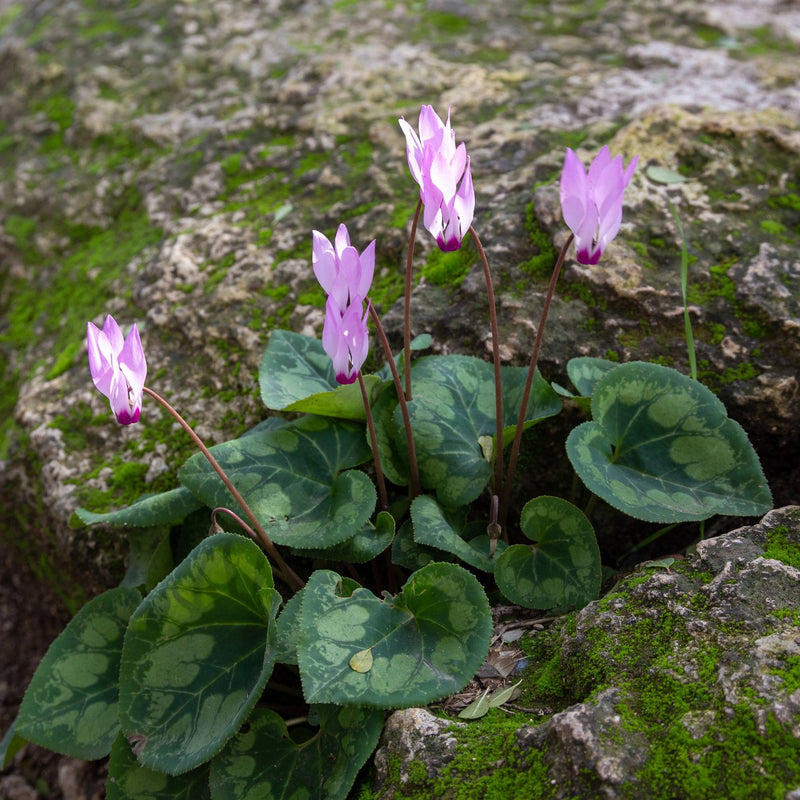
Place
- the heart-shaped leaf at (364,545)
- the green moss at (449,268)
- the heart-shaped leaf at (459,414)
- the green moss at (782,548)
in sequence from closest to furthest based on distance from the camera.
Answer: the green moss at (782,548) < the heart-shaped leaf at (364,545) < the heart-shaped leaf at (459,414) < the green moss at (449,268)

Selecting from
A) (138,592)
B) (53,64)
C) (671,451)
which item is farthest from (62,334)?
(671,451)

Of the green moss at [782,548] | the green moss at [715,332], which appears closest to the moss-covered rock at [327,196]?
the green moss at [715,332]

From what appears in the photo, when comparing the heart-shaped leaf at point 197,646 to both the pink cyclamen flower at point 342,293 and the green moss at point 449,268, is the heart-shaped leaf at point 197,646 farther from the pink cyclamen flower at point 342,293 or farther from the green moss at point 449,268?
the green moss at point 449,268

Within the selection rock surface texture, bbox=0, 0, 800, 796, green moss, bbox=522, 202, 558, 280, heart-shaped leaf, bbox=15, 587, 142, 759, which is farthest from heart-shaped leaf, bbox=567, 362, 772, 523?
heart-shaped leaf, bbox=15, 587, 142, 759

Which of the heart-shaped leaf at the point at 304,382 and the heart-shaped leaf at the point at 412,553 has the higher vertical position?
the heart-shaped leaf at the point at 304,382

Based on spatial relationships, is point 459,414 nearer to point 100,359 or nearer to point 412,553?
point 412,553

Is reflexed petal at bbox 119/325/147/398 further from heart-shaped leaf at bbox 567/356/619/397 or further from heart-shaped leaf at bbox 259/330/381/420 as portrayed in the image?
heart-shaped leaf at bbox 567/356/619/397

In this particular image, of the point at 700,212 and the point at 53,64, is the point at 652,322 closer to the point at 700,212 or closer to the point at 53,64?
the point at 700,212

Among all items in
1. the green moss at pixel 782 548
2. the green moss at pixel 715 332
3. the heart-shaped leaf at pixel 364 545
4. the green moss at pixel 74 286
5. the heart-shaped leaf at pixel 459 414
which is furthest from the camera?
the green moss at pixel 74 286
